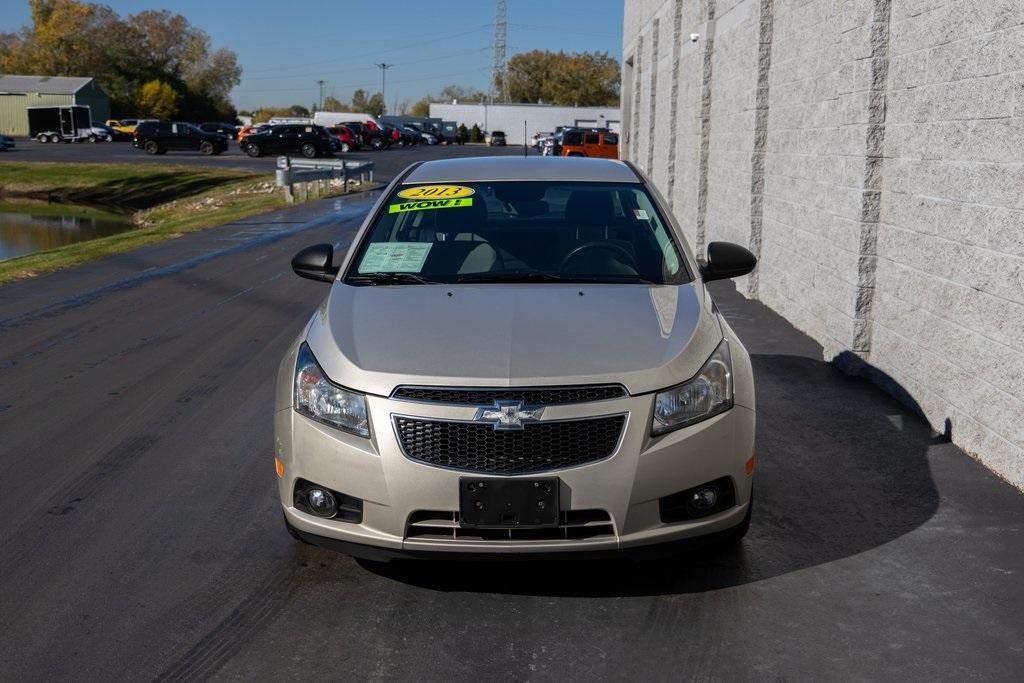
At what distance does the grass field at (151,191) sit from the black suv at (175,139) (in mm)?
10113

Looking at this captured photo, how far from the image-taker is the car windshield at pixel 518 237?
538cm

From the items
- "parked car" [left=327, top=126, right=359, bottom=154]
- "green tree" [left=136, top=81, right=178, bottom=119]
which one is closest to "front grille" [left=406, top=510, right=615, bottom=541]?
"parked car" [left=327, top=126, right=359, bottom=154]

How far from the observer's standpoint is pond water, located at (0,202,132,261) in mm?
26298

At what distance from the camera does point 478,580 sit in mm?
4578

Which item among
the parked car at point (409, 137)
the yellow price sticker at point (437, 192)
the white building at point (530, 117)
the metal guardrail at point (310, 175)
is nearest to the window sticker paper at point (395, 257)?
the yellow price sticker at point (437, 192)

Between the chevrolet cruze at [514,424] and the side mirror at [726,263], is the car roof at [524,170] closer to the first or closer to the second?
the side mirror at [726,263]

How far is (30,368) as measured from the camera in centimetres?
887

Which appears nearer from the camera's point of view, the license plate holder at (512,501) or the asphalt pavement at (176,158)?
the license plate holder at (512,501)

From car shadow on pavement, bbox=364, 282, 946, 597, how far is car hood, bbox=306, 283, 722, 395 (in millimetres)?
729

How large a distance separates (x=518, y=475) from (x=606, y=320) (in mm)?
899

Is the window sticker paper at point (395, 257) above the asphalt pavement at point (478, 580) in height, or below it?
above

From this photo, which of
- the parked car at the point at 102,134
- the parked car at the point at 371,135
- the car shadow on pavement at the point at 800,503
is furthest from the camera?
the parked car at the point at 102,134

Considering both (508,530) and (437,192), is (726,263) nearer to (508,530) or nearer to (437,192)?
(437,192)

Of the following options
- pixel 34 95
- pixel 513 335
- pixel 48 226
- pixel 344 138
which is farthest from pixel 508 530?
pixel 34 95
